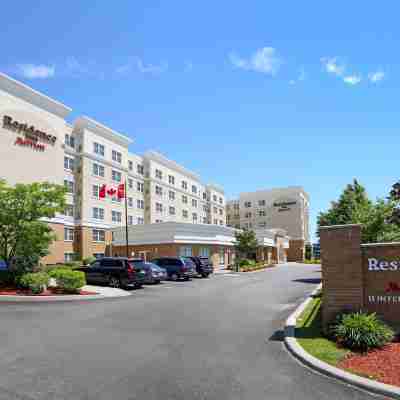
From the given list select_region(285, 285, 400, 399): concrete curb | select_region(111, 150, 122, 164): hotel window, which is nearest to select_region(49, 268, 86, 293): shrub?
select_region(285, 285, 400, 399): concrete curb

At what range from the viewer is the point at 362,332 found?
27.3ft

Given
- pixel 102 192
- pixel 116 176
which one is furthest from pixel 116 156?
pixel 102 192

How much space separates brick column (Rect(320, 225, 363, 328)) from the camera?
31.2 ft

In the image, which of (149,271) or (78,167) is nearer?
(149,271)

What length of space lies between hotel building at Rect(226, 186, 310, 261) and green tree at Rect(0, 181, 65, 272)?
7392 cm

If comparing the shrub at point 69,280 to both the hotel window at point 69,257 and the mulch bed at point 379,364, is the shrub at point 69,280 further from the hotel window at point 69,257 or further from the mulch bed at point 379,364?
the hotel window at point 69,257

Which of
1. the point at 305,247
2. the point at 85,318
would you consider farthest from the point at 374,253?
the point at 305,247

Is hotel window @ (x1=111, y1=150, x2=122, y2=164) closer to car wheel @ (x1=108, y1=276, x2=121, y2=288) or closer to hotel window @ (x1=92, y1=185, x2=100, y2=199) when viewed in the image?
hotel window @ (x1=92, y1=185, x2=100, y2=199)

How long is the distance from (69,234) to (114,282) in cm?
2469

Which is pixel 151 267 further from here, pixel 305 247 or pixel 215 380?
pixel 305 247

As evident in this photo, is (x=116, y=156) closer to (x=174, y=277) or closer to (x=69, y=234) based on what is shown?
(x=69, y=234)

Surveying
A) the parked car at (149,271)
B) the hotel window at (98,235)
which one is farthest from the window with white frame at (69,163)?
the parked car at (149,271)

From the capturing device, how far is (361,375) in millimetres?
6594

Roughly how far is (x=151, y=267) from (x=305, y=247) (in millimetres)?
76825
